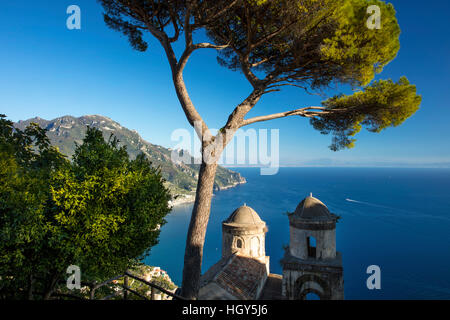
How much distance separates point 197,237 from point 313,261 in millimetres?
7391

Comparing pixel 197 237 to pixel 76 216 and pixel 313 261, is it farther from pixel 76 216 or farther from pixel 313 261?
pixel 313 261

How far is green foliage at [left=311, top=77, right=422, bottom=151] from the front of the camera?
7734 millimetres

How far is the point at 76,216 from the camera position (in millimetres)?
5859

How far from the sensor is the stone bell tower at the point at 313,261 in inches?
419

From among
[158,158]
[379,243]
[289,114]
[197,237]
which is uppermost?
[158,158]

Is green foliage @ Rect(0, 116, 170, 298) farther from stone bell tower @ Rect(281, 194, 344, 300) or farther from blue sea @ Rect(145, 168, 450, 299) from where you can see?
blue sea @ Rect(145, 168, 450, 299)

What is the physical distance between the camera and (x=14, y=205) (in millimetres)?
5145

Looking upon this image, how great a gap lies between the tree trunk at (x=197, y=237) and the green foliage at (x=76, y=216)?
1443 millimetres

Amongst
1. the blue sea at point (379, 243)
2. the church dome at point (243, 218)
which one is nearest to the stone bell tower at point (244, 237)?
the church dome at point (243, 218)

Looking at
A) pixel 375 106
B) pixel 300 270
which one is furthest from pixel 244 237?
pixel 375 106

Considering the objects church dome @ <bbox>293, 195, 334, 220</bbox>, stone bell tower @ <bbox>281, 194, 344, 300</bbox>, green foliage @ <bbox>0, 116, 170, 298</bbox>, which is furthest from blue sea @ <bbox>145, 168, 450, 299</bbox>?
green foliage @ <bbox>0, 116, 170, 298</bbox>

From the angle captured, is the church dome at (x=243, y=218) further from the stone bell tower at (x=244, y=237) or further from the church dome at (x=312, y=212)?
the church dome at (x=312, y=212)

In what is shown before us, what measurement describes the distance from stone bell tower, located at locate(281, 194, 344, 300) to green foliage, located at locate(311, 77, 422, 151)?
437 centimetres
